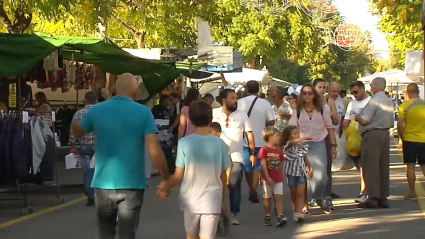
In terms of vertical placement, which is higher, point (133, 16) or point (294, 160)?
point (133, 16)

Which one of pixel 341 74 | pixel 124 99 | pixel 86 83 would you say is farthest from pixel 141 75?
pixel 341 74

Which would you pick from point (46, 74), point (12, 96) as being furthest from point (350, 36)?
point (12, 96)

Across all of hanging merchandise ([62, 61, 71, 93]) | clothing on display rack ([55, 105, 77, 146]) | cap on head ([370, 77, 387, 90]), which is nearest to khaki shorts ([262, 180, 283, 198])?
cap on head ([370, 77, 387, 90])

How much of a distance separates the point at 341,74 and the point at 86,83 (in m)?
64.8

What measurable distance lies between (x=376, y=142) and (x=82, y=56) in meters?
6.03

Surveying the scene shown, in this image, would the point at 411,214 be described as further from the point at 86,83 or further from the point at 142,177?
the point at 86,83

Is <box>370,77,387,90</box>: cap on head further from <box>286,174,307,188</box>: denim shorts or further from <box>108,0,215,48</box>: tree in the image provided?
<box>108,0,215,48</box>: tree

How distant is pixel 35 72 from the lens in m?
14.4

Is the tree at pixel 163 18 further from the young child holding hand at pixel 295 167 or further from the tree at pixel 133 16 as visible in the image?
the young child holding hand at pixel 295 167

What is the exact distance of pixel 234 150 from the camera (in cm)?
957

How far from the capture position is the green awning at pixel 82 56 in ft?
36.3

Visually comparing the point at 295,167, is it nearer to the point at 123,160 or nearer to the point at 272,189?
the point at 272,189

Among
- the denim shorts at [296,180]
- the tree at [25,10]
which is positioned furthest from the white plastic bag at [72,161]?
the tree at [25,10]

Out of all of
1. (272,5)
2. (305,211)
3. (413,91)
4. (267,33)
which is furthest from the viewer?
(267,33)
